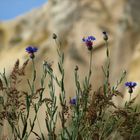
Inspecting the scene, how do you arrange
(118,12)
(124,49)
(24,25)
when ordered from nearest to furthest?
1. (124,49)
2. (118,12)
3. (24,25)

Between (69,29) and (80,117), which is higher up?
(69,29)

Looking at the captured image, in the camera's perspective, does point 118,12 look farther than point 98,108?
Yes

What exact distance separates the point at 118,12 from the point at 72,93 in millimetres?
4423

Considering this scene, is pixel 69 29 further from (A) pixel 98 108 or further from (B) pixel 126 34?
(A) pixel 98 108

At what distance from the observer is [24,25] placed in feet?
90.8

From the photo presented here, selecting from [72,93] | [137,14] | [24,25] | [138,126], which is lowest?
[138,126]

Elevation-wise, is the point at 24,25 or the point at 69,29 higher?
the point at 24,25

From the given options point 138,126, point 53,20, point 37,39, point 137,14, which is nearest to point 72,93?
point 137,14

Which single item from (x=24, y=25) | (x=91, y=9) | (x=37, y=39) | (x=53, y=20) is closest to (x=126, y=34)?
(x=91, y=9)

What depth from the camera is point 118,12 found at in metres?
18.8

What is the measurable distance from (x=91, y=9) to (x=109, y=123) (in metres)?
14.9

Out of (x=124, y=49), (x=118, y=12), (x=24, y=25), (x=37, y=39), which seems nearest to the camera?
(x=124, y=49)

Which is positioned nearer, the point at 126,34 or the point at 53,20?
the point at 126,34

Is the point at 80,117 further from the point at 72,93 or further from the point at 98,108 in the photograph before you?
the point at 72,93
